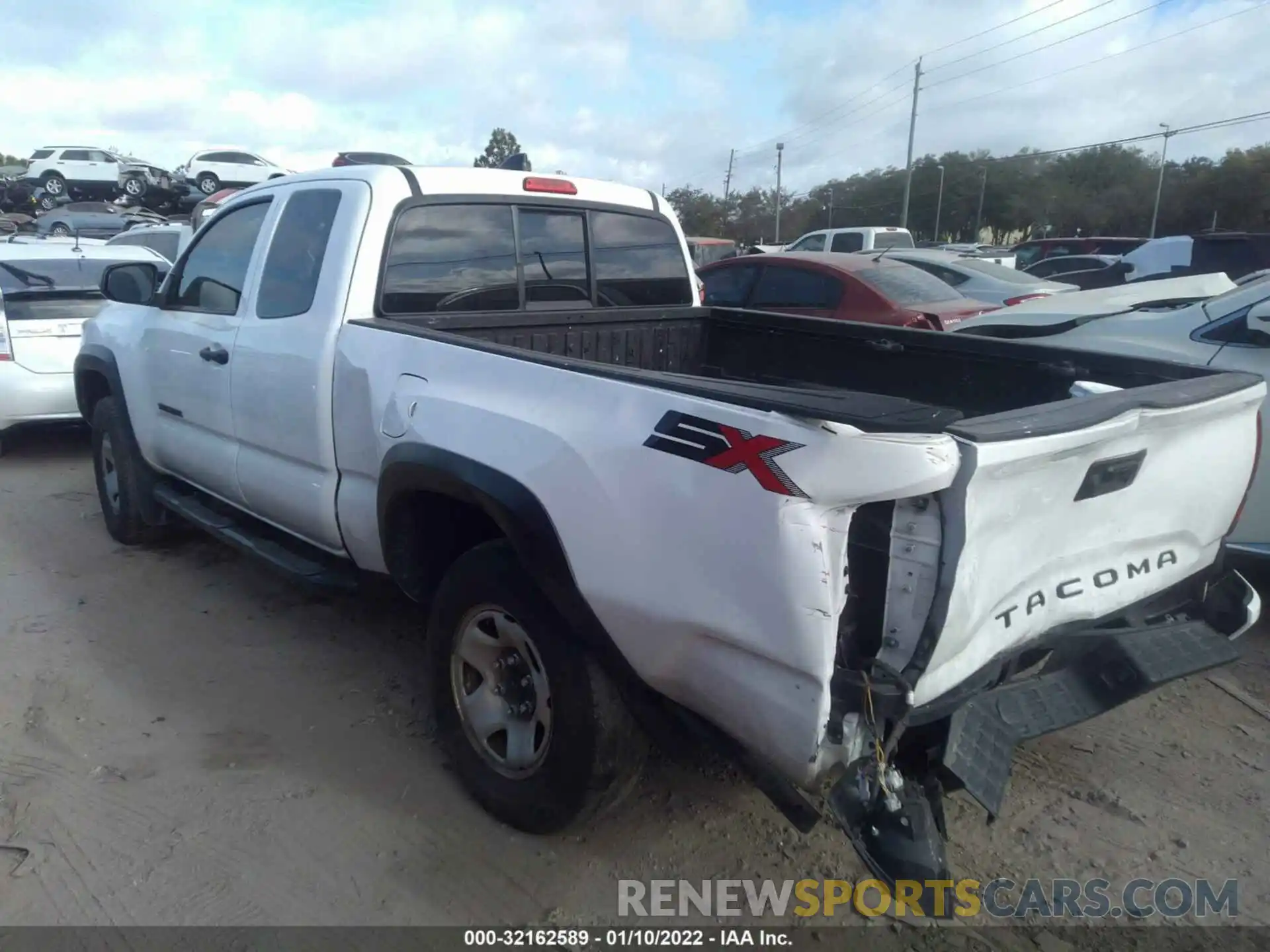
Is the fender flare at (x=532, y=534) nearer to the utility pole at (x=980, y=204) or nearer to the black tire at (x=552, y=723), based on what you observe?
the black tire at (x=552, y=723)

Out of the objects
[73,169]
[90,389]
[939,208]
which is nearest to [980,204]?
[939,208]

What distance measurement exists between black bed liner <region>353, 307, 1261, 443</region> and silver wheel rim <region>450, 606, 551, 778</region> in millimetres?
840

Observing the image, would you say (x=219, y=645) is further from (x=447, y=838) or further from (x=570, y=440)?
(x=570, y=440)

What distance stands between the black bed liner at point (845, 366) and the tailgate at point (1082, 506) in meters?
0.02

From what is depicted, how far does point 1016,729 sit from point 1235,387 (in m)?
1.30

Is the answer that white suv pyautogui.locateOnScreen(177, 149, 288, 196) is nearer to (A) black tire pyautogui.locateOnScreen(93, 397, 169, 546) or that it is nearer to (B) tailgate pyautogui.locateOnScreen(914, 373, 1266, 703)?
(A) black tire pyautogui.locateOnScreen(93, 397, 169, 546)

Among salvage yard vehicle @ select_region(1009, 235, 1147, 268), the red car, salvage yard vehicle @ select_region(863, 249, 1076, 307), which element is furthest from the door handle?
salvage yard vehicle @ select_region(1009, 235, 1147, 268)

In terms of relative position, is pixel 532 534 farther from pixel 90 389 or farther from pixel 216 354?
pixel 90 389

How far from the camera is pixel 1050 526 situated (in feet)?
7.71

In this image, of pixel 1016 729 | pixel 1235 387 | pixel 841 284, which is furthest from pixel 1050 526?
pixel 841 284

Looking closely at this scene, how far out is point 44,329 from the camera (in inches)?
279

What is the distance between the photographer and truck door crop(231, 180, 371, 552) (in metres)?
3.50

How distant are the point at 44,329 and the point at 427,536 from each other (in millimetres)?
5422

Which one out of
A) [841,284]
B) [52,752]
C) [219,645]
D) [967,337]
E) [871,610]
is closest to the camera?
[871,610]
